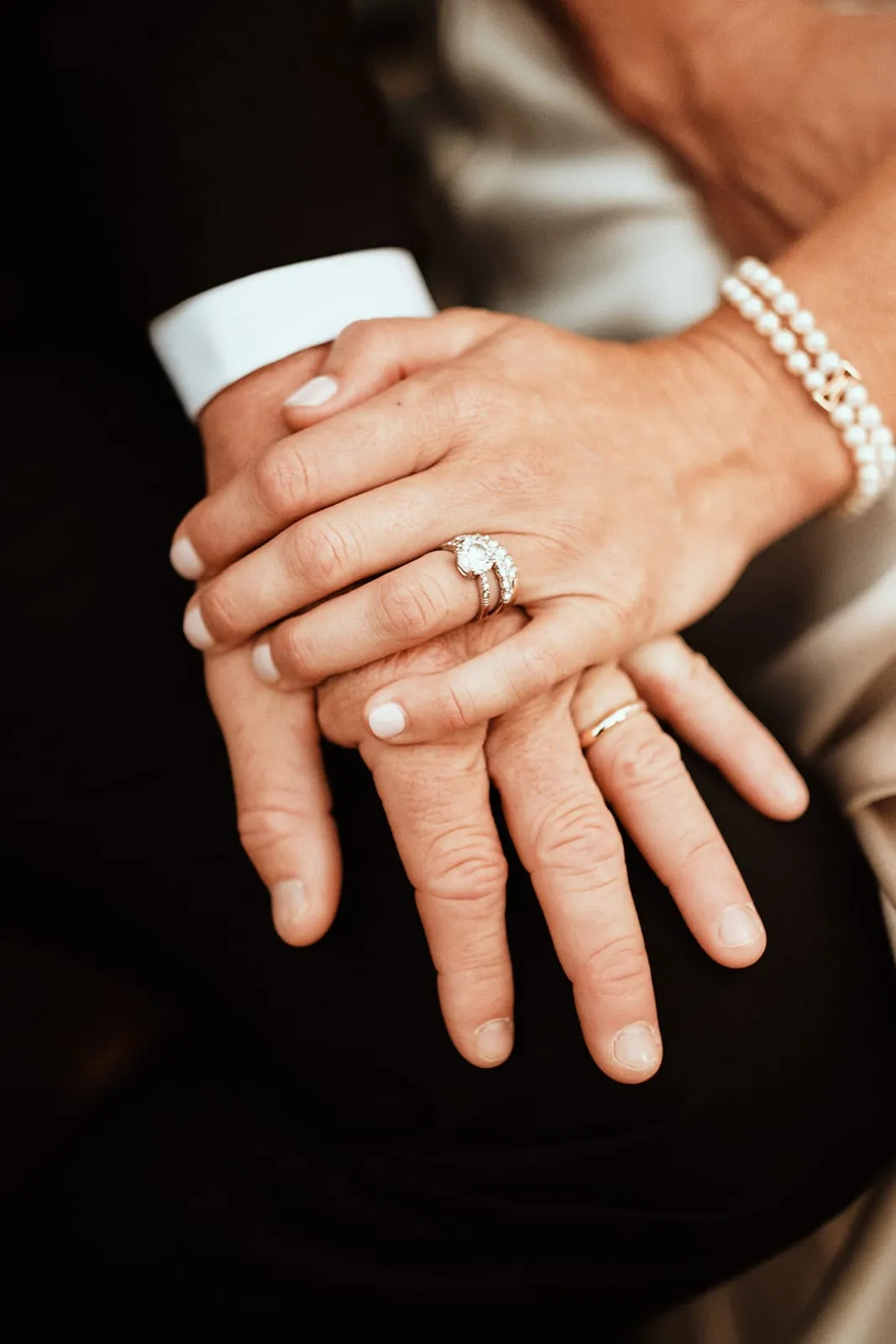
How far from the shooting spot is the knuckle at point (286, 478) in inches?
24.3

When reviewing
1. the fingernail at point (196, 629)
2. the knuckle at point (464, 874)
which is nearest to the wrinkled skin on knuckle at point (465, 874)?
the knuckle at point (464, 874)

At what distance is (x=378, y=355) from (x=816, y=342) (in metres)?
0.32

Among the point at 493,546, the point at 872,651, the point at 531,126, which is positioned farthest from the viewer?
the point at 531,126

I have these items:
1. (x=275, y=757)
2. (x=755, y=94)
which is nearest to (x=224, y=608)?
(x=275, y=757)

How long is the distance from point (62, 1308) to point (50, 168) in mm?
895

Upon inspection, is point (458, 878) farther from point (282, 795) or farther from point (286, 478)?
point (286, 478)

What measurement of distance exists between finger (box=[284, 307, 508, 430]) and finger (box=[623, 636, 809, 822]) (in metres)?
0.27

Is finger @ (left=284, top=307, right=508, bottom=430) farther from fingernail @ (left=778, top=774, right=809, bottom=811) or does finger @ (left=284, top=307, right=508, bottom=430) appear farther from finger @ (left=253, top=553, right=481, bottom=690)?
fingernail @ (left=778, top=774, right=809, bottom=811)

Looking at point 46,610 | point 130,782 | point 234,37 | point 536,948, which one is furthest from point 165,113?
point 536,948

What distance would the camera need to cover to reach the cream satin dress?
2.35ft

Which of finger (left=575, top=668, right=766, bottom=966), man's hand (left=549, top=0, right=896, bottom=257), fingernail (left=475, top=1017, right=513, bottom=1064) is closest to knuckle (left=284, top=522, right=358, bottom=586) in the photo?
finger (left=575, top=668, right=766, bottom=966)

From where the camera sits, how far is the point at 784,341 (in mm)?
706

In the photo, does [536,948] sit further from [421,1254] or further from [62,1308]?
[62,1308]

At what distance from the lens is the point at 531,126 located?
91 centimetres
